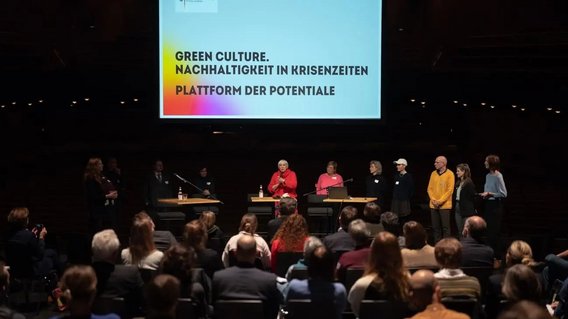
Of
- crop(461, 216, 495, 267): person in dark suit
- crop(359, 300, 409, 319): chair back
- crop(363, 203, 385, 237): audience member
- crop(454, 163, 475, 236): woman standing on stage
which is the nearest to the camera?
crop(359, 300, 409, 319): chair back

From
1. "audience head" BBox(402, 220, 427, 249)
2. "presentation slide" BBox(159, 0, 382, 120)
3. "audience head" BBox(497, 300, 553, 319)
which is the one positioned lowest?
"audience head" BBox(497, 300, 553, 319)

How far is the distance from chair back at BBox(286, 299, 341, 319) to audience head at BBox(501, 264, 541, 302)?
100 cm

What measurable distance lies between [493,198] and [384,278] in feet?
18.0

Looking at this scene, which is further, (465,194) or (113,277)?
(465,194)

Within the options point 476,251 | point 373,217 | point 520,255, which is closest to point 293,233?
point 373,217

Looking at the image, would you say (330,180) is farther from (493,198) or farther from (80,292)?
(80,292)

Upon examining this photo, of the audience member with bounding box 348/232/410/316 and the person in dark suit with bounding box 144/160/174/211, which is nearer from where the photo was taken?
the audience member with bounding box 348/232/410/316

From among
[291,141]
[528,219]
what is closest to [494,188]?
[528,219]

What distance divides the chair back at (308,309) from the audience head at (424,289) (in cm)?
73

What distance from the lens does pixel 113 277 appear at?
462 cm

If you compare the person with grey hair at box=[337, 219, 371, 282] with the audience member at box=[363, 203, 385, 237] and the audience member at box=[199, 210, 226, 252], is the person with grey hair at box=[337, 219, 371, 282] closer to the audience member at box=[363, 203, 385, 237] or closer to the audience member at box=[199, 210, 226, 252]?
the audience member at box=[363, 203, 385, 237]

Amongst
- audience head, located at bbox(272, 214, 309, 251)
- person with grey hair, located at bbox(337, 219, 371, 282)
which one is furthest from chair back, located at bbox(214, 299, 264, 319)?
audience head, located at bbox(272, 214, 309, 251)

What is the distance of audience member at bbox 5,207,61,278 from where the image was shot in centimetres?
668

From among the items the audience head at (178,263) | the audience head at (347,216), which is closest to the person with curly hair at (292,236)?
the audience head at (347,216)
